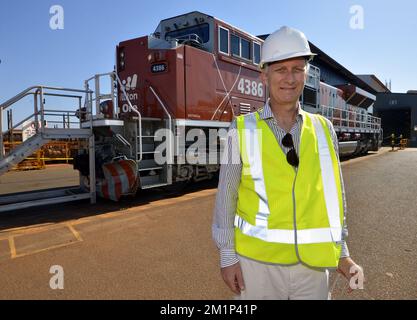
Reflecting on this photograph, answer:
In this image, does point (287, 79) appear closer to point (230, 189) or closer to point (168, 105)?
point (230, 189)

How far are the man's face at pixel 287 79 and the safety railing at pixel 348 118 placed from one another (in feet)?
44.7

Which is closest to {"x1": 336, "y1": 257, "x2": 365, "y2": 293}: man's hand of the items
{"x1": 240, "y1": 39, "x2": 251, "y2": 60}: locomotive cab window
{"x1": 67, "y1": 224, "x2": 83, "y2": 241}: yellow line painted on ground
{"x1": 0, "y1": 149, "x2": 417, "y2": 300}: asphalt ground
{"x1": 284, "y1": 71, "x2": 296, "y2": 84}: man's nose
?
{"x1": 284, "y1": 71, "x2": 296, "y2": 84}: man's nose

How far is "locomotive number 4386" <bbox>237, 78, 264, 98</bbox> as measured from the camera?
31.8 feet

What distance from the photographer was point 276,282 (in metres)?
1.72

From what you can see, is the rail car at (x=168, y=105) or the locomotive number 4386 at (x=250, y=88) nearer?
the rail car at (x=168, y=105)

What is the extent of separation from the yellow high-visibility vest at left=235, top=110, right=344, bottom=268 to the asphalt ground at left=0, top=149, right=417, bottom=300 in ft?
5.43

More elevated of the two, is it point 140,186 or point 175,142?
point 175,142

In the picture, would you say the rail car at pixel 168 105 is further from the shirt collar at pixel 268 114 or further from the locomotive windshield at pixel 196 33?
the shirt collar at pixel 268 114

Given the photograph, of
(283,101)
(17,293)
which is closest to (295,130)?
(283,101)

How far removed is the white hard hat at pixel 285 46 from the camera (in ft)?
5.87

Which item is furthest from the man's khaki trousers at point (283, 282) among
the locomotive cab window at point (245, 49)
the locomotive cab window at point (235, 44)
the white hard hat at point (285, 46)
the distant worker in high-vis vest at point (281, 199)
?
the locomotive cab window at point (245, 49)

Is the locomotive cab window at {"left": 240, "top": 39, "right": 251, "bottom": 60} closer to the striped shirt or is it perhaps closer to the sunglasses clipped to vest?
the striped shirt
